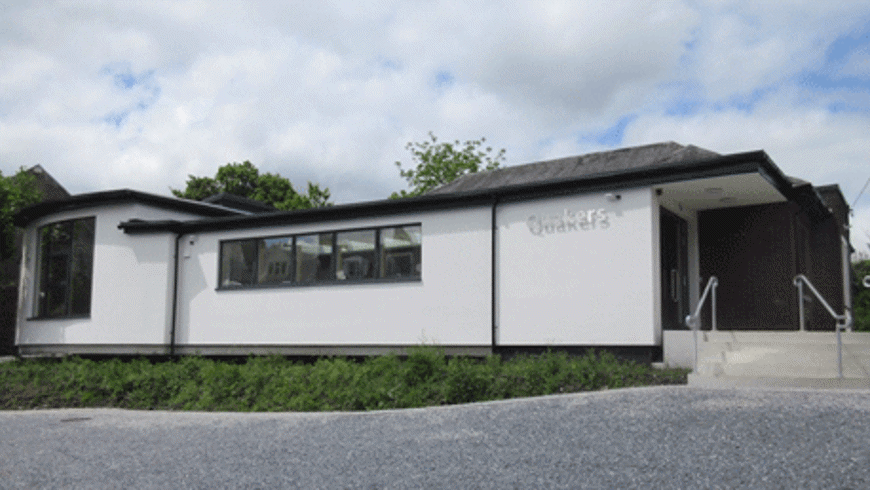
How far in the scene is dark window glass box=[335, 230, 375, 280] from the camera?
1342 centimetres

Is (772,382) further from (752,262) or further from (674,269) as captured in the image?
(752,262)

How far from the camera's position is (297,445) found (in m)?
6.86

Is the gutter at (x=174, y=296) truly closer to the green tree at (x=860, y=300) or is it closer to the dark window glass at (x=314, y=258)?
the dark window glass at (x=314, y=258)

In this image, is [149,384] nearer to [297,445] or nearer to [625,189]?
[297,445]

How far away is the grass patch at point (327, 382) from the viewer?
9.26 metres

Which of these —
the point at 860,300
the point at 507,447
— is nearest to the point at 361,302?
the point at 507,447

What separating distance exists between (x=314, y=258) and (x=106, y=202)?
536cm

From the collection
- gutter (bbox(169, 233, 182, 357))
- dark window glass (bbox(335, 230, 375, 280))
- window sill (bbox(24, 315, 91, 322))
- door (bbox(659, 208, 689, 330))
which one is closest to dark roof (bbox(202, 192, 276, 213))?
window sill (bbox(24, 315, 91, 322))

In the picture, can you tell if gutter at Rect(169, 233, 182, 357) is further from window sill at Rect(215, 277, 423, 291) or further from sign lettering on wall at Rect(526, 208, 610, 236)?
sign lettering on wall at Rect(526, 208, 610, 236)

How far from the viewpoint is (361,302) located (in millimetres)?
13297

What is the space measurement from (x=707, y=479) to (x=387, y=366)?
5.94 meters

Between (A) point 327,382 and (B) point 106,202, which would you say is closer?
(A) point 327,382

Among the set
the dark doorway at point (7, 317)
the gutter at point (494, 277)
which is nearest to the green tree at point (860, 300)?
the gutter at point (494, 277)

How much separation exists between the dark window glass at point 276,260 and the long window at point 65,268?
14.7ft
